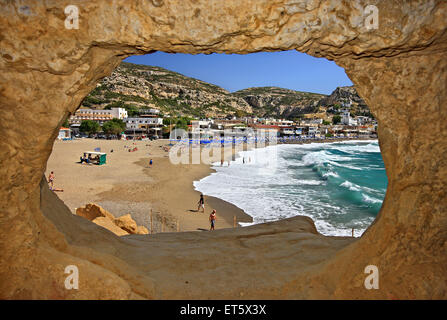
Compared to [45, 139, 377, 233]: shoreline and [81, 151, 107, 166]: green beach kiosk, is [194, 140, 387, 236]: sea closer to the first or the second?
[45, 139, 377, 233]: shoreline

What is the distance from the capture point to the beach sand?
1506 cm

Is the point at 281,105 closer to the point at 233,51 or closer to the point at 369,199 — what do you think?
the point at 369,199

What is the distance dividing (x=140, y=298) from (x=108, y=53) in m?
2.93

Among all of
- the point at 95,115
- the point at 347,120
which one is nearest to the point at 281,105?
the point at 347,120

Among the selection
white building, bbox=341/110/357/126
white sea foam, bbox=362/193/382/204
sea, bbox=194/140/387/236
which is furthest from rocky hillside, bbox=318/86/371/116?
white sea foam, bbox=362/193/382/204

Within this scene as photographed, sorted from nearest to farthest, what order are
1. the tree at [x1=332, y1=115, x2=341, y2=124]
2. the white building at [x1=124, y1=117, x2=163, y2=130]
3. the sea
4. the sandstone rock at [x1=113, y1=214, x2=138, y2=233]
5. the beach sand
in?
1. the sandstone rock at [x1=113, y1=214, x2=138, y2=233]
2. the beach sand
3. the sea
4. the white building at [x1=124, y1=117, x2=163, y2=130]
5. the tree at [x1=332, y1=115, x2=341, y2=124]

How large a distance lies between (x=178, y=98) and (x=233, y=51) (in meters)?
137

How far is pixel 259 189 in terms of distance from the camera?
21.7m

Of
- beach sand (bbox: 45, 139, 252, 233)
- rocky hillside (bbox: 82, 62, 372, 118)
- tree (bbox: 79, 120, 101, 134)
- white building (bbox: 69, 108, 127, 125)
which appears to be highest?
rocky hillside (bbox: 82, 62, 372, 118)

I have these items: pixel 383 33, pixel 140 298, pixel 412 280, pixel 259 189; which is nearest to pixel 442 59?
pixel 383 33

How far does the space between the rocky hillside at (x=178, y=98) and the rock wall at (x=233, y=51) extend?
92.7 metres

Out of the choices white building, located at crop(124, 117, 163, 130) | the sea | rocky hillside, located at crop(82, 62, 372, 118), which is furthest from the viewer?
rocky hillside, located at crop(82, 62, 372, 118)

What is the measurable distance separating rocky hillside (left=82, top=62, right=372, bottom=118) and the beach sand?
67670 mm

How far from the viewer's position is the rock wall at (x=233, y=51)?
2.94m
